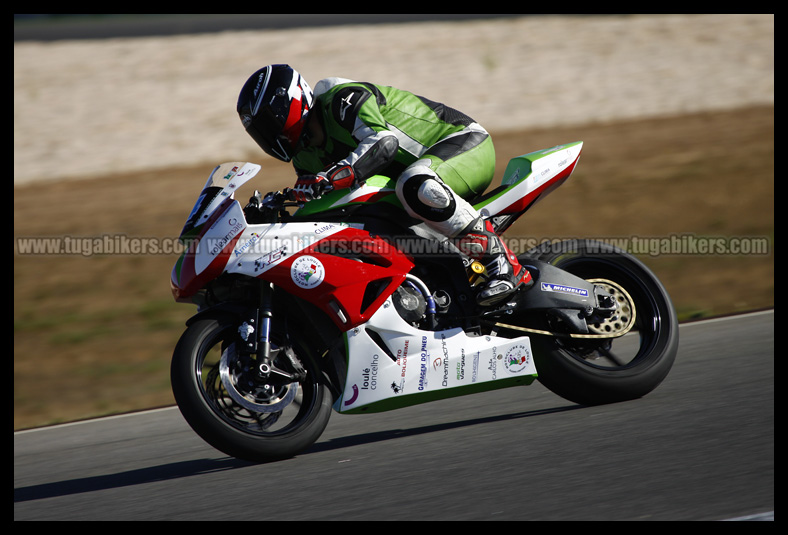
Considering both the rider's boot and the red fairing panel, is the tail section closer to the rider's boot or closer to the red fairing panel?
the rider's boot

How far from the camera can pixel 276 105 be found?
442 centimetres

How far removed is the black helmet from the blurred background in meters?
2.87

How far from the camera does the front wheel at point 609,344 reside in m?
4.67

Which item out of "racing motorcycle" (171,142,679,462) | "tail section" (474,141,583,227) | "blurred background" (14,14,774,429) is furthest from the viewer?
"blurred background" (14,14,774,429)

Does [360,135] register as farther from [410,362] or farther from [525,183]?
[410,362]

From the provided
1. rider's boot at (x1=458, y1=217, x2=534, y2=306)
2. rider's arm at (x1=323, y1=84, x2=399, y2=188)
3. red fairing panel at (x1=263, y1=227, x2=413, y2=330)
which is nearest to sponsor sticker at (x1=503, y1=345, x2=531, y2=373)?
rider's boot at (x1=458, y1=217, x2=534, y2=306)

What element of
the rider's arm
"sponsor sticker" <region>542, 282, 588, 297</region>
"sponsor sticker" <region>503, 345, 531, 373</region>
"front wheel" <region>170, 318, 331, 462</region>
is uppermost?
the rider's arm

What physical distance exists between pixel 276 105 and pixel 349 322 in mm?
1140

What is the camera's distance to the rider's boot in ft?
15.0

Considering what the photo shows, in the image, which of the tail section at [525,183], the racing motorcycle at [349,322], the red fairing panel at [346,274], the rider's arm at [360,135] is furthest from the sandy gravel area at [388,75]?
the red fairing panel at [346,274]

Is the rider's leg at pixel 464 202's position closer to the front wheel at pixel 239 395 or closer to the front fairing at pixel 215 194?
the front fairing at pixel 215 194

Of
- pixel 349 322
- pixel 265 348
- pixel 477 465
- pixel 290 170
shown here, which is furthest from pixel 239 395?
pixel 290 170

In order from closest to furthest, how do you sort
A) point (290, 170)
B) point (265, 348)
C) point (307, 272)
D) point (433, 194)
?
point (265, 348) < point (307, 272) < point (433, 194) < point (290, 170)

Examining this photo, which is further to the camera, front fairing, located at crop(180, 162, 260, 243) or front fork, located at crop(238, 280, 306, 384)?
front fairing, located at crop(180, 162, 260, 243)
